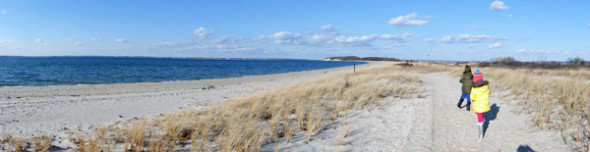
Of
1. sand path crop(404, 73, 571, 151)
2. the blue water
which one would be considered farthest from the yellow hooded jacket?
Answer: the blue water

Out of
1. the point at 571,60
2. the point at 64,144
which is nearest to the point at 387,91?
the point at 64,144

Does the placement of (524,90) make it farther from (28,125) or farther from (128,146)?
(28,125)

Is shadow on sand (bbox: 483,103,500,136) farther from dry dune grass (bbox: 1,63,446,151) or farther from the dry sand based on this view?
dry dune grass (bbox: 1,63,446,151)

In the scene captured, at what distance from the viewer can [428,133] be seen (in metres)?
6.22

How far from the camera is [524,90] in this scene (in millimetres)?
10812

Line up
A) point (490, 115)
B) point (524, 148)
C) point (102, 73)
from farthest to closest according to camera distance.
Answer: point (102, 73), point (490, 115), point (524, 148)

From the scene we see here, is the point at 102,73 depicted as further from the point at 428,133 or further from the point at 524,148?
the point at 524,148

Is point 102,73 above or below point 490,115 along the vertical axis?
below

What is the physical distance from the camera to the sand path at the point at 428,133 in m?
5.40

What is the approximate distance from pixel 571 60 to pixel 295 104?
1447 inches

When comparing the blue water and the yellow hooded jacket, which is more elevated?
the yellow hooded jacket

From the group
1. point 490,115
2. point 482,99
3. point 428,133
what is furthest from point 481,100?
point 490,115

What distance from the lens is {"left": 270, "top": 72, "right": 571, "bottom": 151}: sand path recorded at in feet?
17.7

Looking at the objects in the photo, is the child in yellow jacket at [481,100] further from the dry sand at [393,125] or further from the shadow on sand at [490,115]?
the shadow on sand at [490,115]
